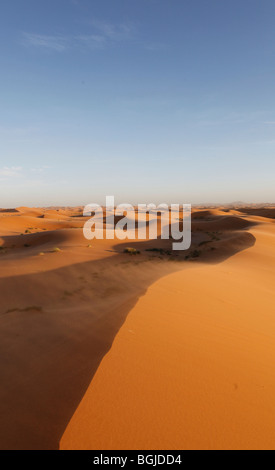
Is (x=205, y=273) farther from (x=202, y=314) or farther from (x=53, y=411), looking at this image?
(x=53, y=411)

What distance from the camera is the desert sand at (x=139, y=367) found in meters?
1.71

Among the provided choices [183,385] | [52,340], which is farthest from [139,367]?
[52,340]

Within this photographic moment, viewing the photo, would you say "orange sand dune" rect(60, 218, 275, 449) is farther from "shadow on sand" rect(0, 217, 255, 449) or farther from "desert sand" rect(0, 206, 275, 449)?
"shadow on sand" rect(0, 217, 255, 449)

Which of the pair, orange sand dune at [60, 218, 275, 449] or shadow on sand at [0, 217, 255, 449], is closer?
orange sand dune at [60, 218, 275, 449]

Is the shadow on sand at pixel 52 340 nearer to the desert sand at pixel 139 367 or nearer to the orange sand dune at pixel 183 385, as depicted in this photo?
the desert sand at pixel 139 367

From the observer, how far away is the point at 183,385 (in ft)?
7.18

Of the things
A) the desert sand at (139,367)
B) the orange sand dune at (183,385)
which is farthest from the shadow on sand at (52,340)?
Answer: the orange sand dune at (183,385)

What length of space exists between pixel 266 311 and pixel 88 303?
3.31 meters

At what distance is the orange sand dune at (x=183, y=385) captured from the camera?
5.52 ft

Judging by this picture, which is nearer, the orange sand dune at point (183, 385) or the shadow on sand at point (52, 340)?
the orange sand dune at point (183, 385)

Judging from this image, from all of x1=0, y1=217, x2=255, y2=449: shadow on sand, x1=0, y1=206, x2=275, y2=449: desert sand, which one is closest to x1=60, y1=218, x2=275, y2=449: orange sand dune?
x1=0, y1=206, x2=275, y2=449: desert sand

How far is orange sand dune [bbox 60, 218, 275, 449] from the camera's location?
1682 mm

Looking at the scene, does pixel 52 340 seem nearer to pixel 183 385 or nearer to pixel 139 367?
pixel 139 367
